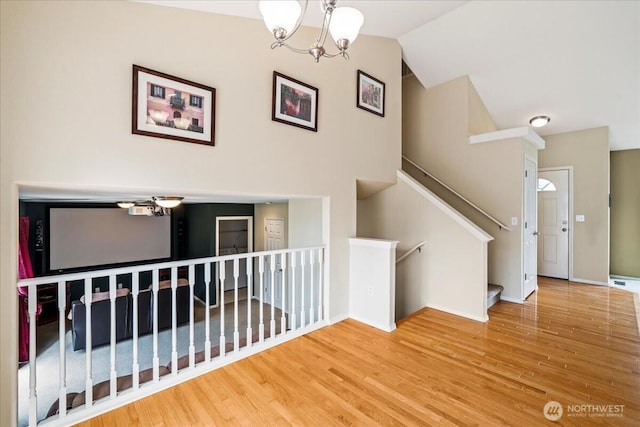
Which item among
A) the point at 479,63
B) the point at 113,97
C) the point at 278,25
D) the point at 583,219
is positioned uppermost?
the point at 479,63

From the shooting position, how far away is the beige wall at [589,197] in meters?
4.81

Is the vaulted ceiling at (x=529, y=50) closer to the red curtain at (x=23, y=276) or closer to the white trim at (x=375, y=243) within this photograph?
the white trim at (x=375, y=243)

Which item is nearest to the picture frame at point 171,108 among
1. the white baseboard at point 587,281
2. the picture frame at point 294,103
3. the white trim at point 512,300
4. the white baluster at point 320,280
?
the picture frame at point 294,103

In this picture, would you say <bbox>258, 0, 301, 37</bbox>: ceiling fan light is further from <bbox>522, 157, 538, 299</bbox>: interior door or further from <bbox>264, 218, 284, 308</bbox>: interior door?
<bbox>264, 218, 284, 308</bbox>: interior door

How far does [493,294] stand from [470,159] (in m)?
1.96

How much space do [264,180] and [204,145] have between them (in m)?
0.58

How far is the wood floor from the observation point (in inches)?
72.0

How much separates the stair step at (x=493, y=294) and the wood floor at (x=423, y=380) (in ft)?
1.80

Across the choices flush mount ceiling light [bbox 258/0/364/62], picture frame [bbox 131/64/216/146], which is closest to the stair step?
flush mount ceiling light [bbox 258/0/364/62]

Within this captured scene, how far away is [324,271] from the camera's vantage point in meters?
3.23

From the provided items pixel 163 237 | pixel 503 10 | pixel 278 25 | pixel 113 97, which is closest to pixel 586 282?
pixel 503 10

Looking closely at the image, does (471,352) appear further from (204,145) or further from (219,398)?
(204,145)

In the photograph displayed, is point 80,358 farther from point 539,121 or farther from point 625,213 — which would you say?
point 625,213

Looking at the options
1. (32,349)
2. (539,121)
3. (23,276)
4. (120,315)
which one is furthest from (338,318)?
(539,121)
